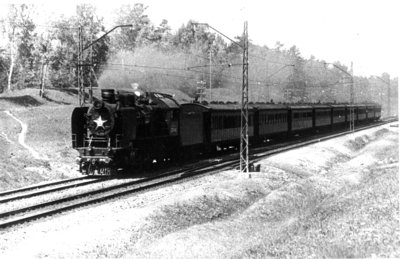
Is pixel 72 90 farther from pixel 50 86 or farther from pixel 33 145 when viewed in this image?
pixel 33 145

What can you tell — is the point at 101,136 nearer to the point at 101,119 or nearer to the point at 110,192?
the point at 101,119

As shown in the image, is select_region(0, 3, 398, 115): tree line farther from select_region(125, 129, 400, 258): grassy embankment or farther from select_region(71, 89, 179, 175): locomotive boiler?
select_region(125, 129, 400, 258): grassy embankment

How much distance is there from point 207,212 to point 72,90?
4510 cm

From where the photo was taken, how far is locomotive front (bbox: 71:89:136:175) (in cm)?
1995

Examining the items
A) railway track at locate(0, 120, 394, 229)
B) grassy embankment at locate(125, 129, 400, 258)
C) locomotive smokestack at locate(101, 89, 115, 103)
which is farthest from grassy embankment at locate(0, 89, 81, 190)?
grassy embankment at locate(125, 129, 400, 258)

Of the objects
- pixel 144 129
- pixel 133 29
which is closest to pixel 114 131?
pixel 144 129

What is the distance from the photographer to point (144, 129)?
70.8 ft

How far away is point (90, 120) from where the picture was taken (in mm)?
20531

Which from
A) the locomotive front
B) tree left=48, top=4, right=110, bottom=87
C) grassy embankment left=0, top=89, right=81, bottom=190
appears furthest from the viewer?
tree left=48, top=4, right=110, bottom=87

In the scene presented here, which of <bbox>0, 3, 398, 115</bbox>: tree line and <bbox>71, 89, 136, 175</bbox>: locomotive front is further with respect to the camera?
<bbox>0, 3, 398, 115</bbox>: tree line

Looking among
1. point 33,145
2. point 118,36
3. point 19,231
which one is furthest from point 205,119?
point 118,36

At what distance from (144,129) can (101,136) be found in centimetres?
202

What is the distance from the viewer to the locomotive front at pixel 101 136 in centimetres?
1995

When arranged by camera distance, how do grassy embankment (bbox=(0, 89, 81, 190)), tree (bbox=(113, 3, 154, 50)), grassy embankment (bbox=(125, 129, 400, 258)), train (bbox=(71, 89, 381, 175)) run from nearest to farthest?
grassy embankment (bbox=(125, 129, 400, 258))
train (bbox=(71, 89, 381, 175))
grassy embankment (bbox=(0, 89, 81, 190))
tree (bbox=(113, 3, 154, 50))
